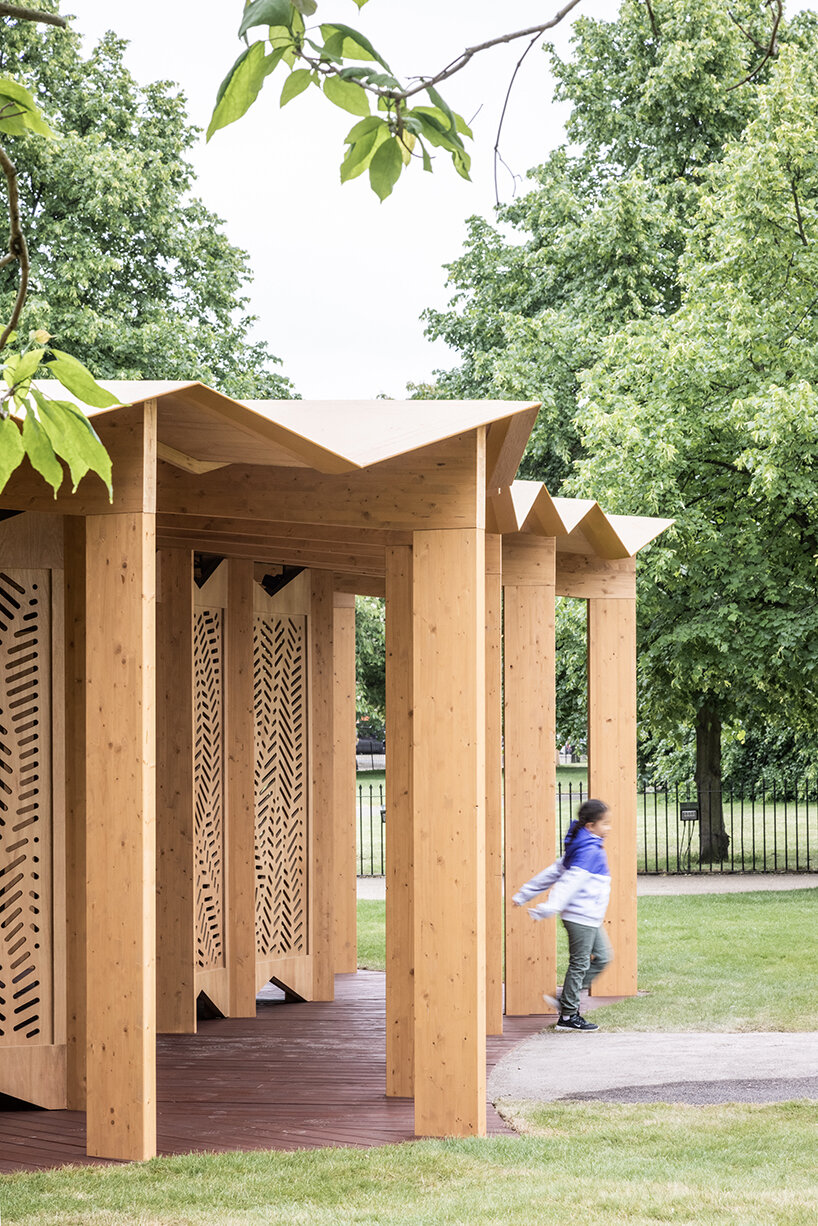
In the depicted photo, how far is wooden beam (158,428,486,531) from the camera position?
23.6ft

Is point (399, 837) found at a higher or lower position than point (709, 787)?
higher

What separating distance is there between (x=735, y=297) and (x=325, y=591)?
8.95 meters

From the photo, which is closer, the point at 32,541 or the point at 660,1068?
the point at 32,541

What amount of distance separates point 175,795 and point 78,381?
8692mm

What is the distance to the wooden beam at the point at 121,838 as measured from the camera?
6297 mm

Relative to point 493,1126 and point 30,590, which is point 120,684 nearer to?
point 30,590

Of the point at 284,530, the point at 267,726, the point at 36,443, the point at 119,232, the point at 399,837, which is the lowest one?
the point at 399,837

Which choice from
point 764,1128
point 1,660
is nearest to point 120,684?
point 1,660

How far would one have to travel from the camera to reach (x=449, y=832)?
23.4 ft

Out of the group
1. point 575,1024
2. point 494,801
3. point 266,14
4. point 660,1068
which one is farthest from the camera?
point 494,801

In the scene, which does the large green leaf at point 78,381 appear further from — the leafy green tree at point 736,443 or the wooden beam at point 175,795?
the leafy green tree at point 736,443

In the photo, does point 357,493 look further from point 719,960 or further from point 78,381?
point 719,960

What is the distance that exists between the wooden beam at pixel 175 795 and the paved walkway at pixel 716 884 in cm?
970

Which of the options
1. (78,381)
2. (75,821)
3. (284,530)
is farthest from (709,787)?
(78,381)
